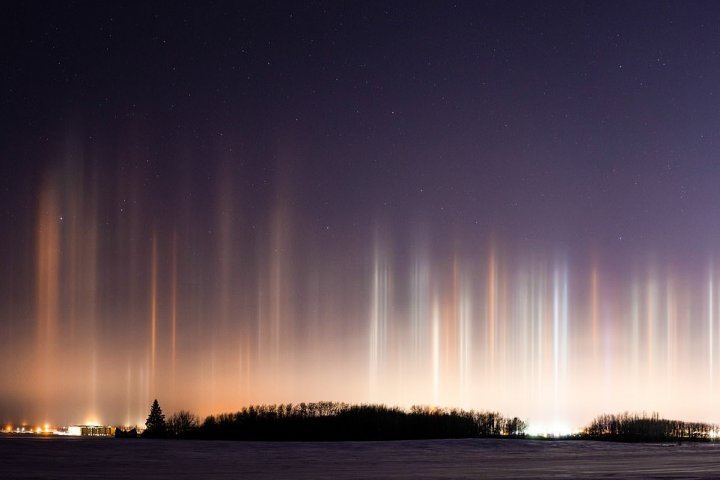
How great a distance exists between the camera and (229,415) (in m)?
65.4

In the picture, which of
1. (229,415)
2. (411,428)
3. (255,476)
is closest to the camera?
(255,476)

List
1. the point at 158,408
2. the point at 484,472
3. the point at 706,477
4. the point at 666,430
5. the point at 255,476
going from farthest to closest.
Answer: the point at 158,408 → the point at 666,430 → the point at 484,472 → the point at 255,476 → the point at 706,477

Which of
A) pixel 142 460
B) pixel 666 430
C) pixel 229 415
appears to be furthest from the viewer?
pixel 229 415

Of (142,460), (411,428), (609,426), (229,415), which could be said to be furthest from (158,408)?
(142,460)

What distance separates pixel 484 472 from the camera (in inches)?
553

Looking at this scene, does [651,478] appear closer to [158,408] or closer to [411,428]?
[411,428]

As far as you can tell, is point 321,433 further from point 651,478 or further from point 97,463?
point 651,478

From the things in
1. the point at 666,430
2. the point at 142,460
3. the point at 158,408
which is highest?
the point at 142,460

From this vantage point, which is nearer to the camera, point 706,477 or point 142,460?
point 706,477

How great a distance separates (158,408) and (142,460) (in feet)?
389

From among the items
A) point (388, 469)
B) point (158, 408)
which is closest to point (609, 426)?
point (388, 469)

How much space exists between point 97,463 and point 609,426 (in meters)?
48.2

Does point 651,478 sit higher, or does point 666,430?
point 651,478

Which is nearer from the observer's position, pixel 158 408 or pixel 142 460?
pixel 142 460
